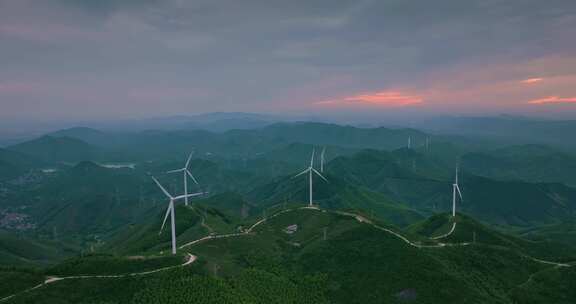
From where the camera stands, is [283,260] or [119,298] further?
[283,260]

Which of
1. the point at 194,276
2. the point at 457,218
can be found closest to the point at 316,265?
the point at 194,276

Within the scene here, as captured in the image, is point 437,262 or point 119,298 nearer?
point 119,298

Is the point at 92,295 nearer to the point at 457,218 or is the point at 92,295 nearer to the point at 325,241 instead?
the point at 325,241

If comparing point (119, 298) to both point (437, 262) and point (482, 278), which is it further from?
point (482, 278)

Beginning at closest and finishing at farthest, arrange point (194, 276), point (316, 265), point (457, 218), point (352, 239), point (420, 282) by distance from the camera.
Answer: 1. point (194, 276)
2. point (420, 282)
3. point (316, 265)
4. point (352, 239)
5. point (457, 218)

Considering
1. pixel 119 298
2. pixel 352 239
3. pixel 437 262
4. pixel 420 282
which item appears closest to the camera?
pixel 119 298

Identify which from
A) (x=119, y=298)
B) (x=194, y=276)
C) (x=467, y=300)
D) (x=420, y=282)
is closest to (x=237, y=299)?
(x=194, y=276)

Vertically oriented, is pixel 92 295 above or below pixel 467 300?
above

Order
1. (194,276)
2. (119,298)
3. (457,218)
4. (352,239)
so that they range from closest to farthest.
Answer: (119,298), (194,276), (352,239), (457,218)

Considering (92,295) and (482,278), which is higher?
(92,295)
